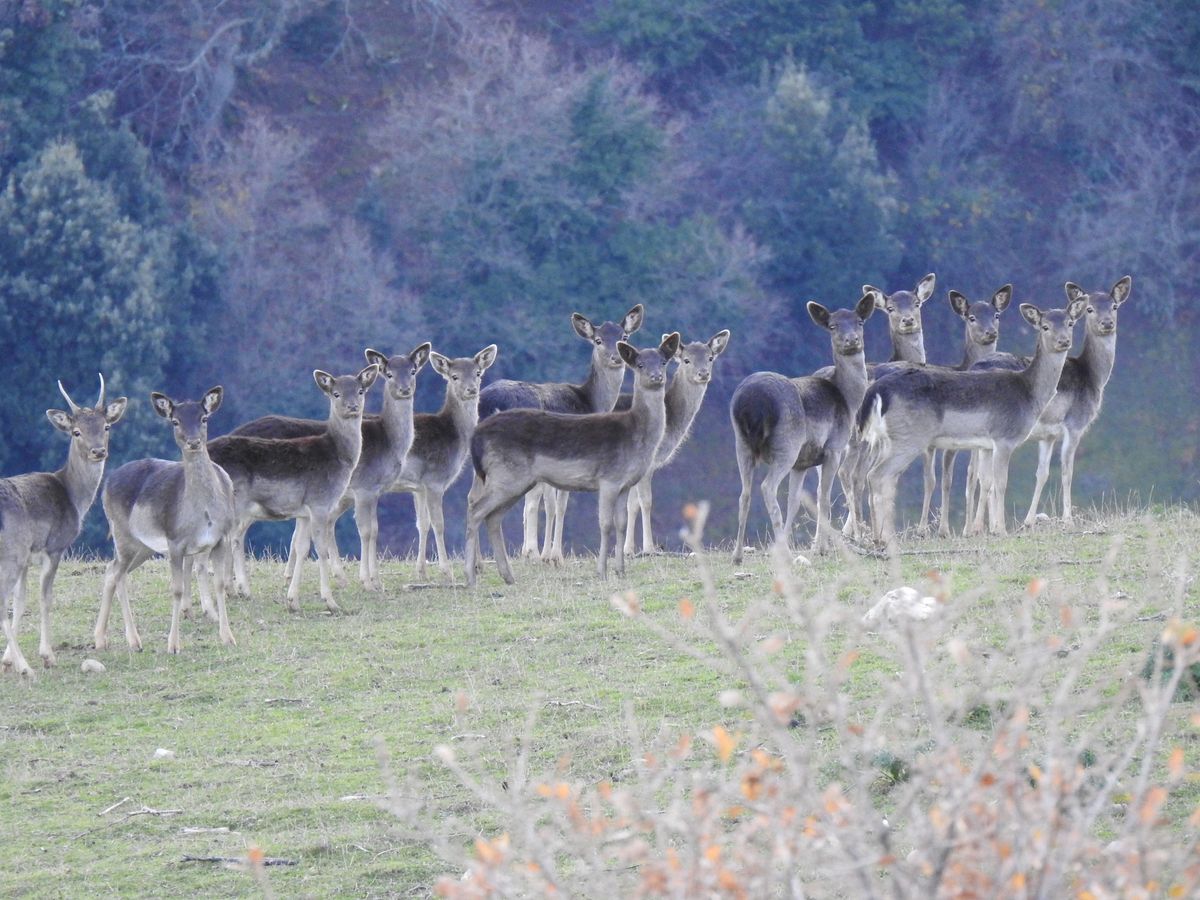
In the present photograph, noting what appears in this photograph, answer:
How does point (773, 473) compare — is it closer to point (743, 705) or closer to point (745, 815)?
point (743, 705)

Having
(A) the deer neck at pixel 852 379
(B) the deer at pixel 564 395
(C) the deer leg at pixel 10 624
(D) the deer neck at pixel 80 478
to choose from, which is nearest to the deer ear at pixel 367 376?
(B) the deer at pixel 564 395

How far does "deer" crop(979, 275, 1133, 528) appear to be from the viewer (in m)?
17.7

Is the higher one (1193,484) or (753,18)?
(753,18)

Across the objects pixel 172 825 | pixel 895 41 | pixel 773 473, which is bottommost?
→ pixel 172 825

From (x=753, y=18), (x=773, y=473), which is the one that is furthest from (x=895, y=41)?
(x=773, y=473)

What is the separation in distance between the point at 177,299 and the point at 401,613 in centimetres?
2235

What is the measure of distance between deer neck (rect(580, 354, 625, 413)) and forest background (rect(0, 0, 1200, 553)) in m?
16.0

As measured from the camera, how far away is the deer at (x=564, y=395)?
716 inches

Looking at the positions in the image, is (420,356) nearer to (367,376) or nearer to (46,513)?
(367,376)

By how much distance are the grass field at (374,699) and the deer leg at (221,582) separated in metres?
0.11

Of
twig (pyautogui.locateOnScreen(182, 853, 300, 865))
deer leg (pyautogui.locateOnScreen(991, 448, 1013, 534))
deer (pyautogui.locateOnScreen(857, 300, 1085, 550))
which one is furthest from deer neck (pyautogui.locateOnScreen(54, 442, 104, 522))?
deer leg (pyautogui.locateOnScreen(991, 448, 1013, 534))

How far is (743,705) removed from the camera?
11.0 meters

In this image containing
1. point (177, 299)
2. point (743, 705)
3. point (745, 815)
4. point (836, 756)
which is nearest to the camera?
point (745, 815)

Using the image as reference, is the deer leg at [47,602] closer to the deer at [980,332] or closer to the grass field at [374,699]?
the grass field at [374,699]
